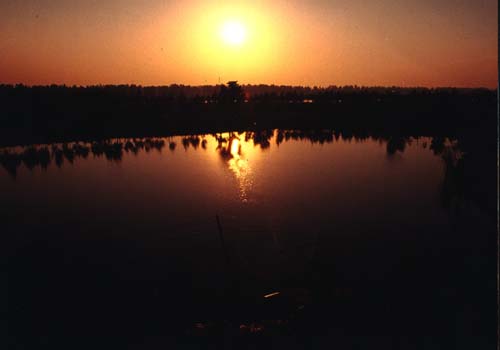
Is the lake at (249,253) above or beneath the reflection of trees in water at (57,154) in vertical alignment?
beneath

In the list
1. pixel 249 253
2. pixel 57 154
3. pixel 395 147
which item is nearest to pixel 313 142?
pixel 395 147

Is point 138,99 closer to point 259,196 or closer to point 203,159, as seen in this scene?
point 203,159

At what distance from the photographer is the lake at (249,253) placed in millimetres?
10258

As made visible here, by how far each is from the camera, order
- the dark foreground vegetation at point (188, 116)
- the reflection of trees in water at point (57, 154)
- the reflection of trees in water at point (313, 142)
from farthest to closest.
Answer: the dark foreground vegetation at point (188, 116), the reflection of trees in water at point (57, 154), the reflection of trees in water at point (313, 142)

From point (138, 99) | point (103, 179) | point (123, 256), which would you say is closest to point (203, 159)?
point (103, 179)

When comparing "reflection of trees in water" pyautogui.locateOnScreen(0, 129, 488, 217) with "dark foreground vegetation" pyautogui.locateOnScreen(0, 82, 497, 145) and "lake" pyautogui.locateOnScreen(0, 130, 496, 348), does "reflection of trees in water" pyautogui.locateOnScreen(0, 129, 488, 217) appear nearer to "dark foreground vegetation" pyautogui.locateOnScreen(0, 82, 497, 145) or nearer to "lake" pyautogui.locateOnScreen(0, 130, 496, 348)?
"lake" pyautogui.locateOnScreen(0, 130, 496, 348)

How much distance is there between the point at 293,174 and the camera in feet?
95.1

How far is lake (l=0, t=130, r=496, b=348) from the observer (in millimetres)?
10258

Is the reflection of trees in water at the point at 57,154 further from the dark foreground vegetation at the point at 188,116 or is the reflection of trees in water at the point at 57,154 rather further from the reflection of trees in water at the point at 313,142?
the dark foreground vegetation at the point at 188,116

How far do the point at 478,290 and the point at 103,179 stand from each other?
87.2ft

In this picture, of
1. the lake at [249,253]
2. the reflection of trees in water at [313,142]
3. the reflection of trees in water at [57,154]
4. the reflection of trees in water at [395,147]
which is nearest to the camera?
the lake at [249,253]

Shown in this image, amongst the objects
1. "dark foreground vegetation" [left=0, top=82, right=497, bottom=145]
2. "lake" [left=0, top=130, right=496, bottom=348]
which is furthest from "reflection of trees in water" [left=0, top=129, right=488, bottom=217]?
"dark foreground vegetation" [left=0, top=82, right=497, bottom=145]

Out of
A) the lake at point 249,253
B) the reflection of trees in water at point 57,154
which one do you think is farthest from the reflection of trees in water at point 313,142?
the lake at point 249,253

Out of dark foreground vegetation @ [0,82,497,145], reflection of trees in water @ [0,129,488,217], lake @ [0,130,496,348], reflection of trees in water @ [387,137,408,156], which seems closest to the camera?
lake @ [0,130,496,348]
